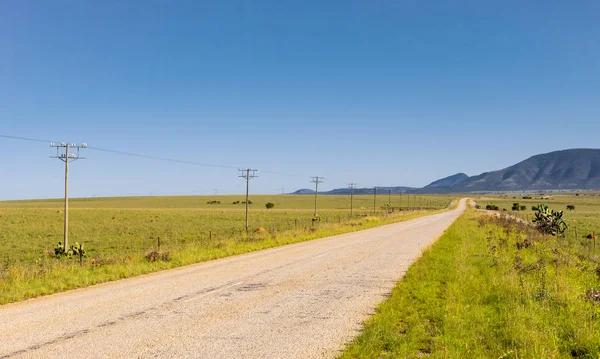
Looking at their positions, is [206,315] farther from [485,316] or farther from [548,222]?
[548,222]

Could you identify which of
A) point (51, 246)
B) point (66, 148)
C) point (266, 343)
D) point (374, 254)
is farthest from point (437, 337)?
point (51, 246)

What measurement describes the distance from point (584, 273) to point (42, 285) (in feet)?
62.5

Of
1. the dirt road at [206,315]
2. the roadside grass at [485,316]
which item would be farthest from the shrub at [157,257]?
the roadside grass at [485,316]

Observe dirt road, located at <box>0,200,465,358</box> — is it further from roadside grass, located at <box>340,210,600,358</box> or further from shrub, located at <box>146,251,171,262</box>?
shrub, located at <box>146,251,171,262</box>

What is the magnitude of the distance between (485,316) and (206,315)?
674cm

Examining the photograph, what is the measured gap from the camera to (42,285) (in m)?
14.5

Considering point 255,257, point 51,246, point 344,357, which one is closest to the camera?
point 344,357

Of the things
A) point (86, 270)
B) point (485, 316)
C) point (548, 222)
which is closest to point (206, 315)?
point (485, 316)

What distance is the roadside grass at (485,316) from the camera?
8102mm

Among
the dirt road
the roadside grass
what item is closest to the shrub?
the dirt road

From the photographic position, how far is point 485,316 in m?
10.3

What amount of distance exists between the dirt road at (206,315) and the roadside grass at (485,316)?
80cm

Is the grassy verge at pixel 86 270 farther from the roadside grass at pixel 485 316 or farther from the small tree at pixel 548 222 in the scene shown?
the small tree at pixel 548 222

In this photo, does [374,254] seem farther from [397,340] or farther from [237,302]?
[397,340]
